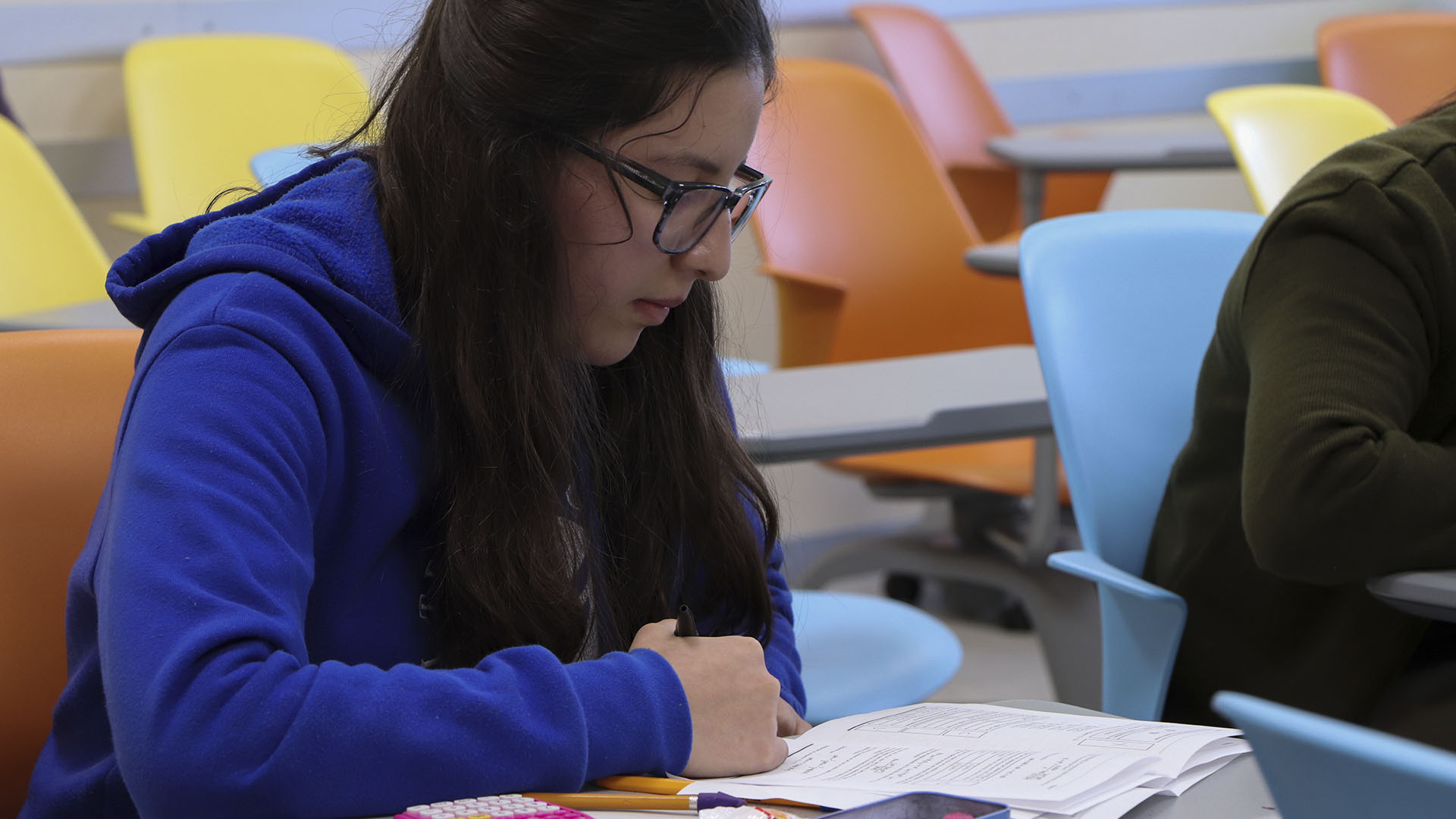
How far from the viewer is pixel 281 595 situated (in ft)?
2.64

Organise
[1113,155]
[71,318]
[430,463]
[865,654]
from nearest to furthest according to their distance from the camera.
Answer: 1. [430,463]
2. [865,654]
3. [71,318]
4. [1113,155]

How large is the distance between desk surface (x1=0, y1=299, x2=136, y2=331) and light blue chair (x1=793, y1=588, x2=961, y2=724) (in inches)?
36.4

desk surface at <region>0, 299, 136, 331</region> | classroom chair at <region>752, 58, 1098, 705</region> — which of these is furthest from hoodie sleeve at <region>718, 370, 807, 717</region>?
classroom chair at <region>752, 58, 1098, 705</region>

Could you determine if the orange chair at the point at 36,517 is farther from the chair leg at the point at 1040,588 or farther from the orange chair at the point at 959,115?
the orange chair at the point at 959,115

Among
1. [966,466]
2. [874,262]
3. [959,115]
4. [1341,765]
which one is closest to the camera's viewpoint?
[1341,765]

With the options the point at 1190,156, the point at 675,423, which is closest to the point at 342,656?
the point at 675,423

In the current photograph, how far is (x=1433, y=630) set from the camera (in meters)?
1.37

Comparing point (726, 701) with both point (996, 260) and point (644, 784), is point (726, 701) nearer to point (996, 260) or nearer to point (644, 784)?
point (644, 784)

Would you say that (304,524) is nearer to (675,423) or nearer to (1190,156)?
(675,423)

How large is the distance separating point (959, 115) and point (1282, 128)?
1.22 meters

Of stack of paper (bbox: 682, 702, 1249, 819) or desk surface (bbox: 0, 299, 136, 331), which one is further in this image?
desk surface (bbox: 0, 299, 136, 331)

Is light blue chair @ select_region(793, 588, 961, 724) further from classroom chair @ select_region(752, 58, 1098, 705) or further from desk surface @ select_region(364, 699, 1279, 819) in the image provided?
classroom chair @ select_region(752, 58, 1098, 705)

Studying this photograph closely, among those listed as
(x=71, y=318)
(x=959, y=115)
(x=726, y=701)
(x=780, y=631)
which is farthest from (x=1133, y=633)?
(x=959, y=115)

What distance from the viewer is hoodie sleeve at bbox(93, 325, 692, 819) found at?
29.4 inches
